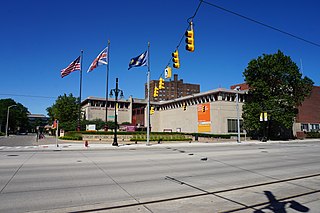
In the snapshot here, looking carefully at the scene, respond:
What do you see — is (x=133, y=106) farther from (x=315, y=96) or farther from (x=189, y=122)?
(x=315, y=96)

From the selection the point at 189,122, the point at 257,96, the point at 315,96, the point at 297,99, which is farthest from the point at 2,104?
the point at 315,96

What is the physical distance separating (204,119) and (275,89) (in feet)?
51.2

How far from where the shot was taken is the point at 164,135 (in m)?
42.1

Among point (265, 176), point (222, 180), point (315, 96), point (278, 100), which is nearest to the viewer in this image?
point (222, 180)

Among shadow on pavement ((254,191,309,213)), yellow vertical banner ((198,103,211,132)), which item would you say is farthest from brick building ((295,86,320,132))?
shadow on pavement ((254,191,309,213))

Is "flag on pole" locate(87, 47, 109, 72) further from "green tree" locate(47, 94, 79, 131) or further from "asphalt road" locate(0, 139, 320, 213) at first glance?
"green tree" locate(47, 94, 79, 131)

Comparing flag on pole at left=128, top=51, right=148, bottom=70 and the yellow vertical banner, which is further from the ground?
flag on pole at left=128, top=51, right=148, bottom=70

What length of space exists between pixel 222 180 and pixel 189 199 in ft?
10.2

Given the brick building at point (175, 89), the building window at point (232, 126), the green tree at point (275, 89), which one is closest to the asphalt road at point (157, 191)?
the green tree at point (275, 89)

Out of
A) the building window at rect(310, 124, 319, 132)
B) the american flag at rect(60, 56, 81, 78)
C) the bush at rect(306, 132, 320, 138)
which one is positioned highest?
the american flag at rect(60, 56, 81, 78)

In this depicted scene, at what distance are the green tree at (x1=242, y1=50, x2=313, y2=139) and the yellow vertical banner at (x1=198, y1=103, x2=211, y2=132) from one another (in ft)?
24.3

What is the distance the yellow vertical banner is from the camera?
173 ft

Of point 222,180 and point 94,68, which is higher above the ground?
point 94,68

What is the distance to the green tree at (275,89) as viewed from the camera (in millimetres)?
46625
